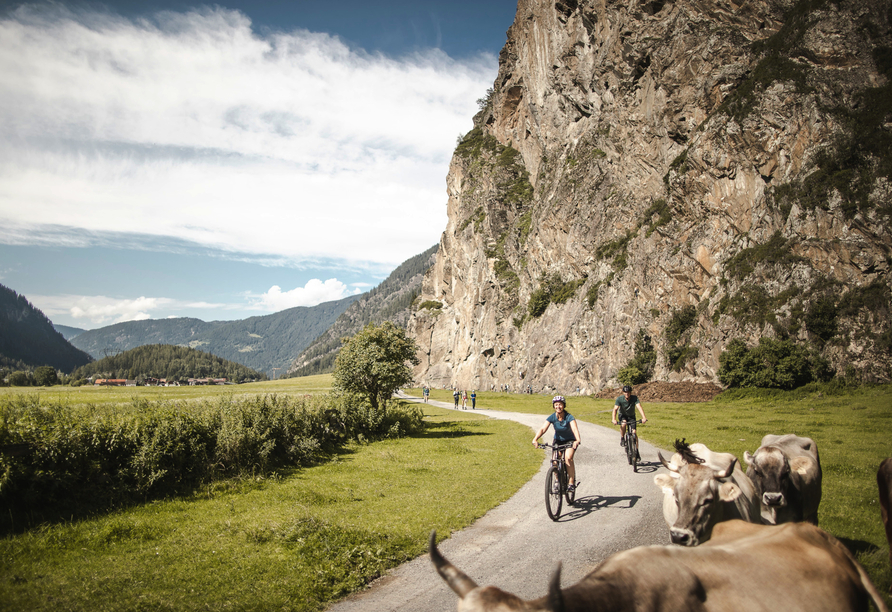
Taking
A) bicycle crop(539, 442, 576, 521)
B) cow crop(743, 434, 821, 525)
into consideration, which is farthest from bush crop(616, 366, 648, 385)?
cow crop(743, 434, 821, 525)

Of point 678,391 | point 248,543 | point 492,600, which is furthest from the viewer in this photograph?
point 678,391

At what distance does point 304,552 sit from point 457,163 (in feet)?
364

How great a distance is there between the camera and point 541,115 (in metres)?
79.3

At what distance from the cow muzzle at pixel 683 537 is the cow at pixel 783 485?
7.52 feet

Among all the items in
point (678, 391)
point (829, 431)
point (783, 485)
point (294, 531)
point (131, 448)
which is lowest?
point (294, 531)

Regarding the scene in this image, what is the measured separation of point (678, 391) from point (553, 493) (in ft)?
115

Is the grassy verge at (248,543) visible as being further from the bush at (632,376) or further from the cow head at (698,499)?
the bush at (632,376)

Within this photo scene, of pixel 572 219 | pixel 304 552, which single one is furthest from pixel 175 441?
pixel 572 219

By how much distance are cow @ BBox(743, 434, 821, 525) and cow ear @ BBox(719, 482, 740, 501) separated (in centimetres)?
141

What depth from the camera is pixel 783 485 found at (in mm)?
7242

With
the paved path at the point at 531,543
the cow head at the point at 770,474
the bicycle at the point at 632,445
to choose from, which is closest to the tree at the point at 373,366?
the paved path at the point at 531,543

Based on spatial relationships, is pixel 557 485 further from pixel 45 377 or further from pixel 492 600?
Result: pixel 45 377

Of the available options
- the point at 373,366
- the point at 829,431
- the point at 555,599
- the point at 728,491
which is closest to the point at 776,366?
the point at 829,431

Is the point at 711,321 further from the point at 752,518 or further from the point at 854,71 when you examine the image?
the point at 752,518
